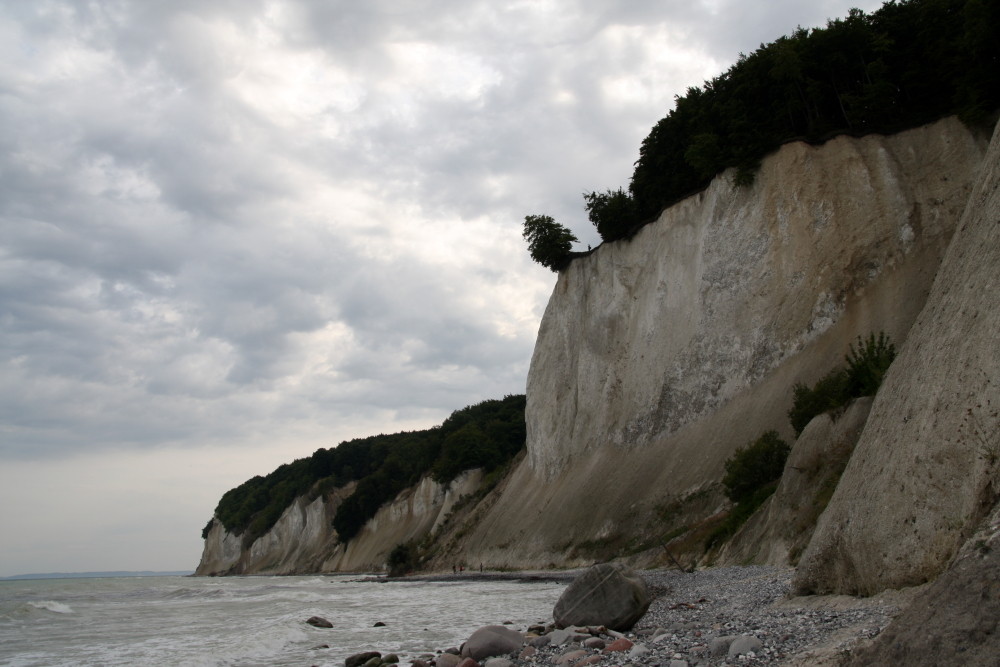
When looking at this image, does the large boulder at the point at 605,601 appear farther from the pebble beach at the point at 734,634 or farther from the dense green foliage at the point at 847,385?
the dense green foliage at the point at 847,385

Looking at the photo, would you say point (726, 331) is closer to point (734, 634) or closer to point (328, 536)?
point (734, 634)

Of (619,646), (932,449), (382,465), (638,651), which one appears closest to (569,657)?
(619,646)

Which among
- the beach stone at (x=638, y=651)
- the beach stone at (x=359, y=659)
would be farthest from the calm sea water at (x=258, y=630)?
the beach stone at (x=638, y=651)

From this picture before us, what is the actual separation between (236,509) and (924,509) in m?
146

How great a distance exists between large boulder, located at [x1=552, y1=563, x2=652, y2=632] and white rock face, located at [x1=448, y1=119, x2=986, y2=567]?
61.1 feet

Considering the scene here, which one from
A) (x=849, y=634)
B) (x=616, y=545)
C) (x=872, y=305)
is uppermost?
(x=872, y=305)

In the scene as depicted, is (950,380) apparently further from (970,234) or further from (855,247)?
(855,247)

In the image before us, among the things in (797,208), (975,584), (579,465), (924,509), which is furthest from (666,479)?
(975,584)

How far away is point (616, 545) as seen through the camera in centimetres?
3350

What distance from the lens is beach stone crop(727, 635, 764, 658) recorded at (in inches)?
281

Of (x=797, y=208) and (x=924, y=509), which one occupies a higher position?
(x=797, y=208)

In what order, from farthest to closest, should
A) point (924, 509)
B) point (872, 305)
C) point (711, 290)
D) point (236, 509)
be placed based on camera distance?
point (236, 509)
point (711, 290)
point (872, 305)
point (924, 509)

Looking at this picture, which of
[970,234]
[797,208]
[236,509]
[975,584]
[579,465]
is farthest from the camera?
[236,509]

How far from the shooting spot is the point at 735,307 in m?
34.1
